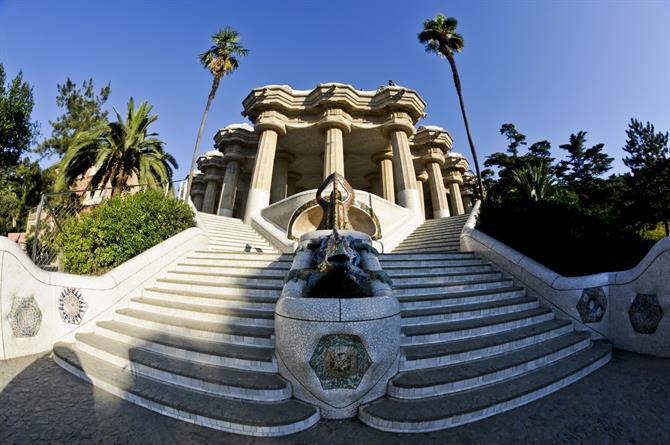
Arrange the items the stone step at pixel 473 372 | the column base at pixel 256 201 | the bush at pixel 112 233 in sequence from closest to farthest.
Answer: the stone step at pixel 473 372 → the bush at pixel 112 233 → the column base at pixel 256 201

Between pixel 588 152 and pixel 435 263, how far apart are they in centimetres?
3902

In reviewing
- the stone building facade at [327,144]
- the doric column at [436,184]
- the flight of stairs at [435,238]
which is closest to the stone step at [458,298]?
the flight of stairs at [435,238]

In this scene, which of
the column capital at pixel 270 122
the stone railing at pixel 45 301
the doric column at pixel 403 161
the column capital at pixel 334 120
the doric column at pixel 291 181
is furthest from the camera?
the doric column at pixel 291 181

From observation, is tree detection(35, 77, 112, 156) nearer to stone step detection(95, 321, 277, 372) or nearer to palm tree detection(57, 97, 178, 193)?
palm tree detection(57, 97, 178, 193)

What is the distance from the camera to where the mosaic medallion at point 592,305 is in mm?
4949

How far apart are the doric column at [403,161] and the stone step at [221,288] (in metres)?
13.9

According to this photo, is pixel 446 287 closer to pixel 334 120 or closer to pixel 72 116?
pixel 334 120

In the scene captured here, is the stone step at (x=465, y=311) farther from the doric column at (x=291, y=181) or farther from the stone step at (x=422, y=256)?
the doric column at (x=291, y=181)

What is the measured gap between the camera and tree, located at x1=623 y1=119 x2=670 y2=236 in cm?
2162

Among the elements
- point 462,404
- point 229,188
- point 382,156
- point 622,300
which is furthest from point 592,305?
point 229,188

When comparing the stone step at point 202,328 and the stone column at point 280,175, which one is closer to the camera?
the stone step at point 202,328

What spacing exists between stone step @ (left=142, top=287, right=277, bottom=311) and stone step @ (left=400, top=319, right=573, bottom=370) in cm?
234

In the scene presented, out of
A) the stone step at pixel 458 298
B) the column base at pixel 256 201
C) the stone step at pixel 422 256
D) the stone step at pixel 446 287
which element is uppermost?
the column base at pixel 256 201

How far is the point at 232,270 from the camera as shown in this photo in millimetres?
6141
